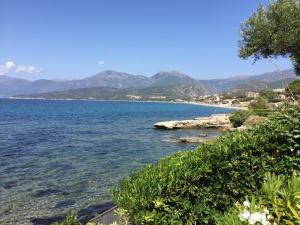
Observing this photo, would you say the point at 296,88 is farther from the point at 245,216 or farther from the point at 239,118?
the point at 245,216

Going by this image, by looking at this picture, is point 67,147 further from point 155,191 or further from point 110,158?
point 155,191

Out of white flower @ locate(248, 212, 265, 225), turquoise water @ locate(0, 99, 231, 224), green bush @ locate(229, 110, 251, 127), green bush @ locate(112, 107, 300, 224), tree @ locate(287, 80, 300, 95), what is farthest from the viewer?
tree @ locate(287, 80, 300, 95)

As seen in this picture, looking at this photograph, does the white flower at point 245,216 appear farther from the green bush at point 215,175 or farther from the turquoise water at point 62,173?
the turquoise water at point 62,173

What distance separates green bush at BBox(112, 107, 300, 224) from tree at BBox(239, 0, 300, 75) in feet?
57.0

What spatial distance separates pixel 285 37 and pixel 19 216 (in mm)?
21295

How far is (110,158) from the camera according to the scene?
37.9 metres

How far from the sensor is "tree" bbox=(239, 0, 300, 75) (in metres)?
24.9

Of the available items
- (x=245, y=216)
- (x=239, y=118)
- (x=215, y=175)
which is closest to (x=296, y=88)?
(x=239, y=118)

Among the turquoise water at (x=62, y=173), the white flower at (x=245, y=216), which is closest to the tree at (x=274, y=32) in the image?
the turquoise water at (x=62, y=173)

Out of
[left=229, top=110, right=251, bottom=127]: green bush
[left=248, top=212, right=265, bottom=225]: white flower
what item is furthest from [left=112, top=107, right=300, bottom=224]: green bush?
[left=229, top=110, right=251, bottom=127]: green bush

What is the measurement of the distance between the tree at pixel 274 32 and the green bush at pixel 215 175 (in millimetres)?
17384

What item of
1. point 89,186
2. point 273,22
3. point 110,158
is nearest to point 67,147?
point 110,158

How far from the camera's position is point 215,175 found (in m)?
9.16

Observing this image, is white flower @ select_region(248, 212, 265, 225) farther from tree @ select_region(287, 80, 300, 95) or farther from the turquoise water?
tree @ select_region(287, 80, 300, 95)
